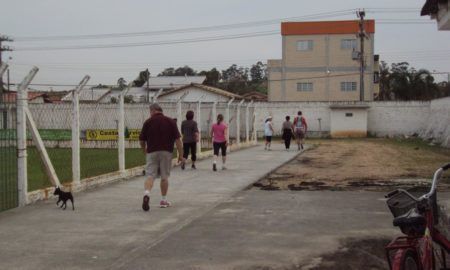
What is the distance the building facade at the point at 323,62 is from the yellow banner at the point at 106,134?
126 ft

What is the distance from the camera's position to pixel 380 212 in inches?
355

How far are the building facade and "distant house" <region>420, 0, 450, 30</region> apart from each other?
4817 cm

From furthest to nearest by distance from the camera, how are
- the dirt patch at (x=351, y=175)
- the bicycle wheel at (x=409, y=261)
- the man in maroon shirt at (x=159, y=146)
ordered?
the dirt patch at (x=351, y=175)
the man in maroon shirt at (x=159, y=146)
the bicycle wheel at (x=409, y=261)

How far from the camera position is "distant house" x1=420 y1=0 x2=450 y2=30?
859cm

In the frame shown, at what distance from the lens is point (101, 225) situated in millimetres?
8117

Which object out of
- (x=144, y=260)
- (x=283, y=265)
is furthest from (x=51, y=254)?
(x=283, y=265)

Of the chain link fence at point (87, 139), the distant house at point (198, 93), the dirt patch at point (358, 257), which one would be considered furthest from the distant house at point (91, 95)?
the distant house at point (198, 93)

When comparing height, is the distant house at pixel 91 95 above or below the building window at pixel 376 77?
below

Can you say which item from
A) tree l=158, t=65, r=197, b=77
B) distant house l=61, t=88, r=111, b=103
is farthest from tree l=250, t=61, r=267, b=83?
distant house l=61, t=88, r=111, b=103

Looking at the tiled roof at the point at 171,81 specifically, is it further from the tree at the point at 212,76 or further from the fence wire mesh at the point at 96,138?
Result: the fence wire mesh at the point at 96,138

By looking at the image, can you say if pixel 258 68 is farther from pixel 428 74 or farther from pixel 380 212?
pixel 380 212

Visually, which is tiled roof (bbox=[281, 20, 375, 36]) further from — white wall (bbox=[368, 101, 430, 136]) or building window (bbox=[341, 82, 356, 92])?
white wall (bbox=[368, 101, 430, 136])

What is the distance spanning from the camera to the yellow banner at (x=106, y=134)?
2016cm

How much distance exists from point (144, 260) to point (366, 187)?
7206 mm
